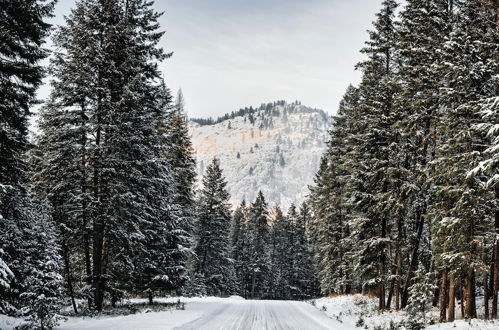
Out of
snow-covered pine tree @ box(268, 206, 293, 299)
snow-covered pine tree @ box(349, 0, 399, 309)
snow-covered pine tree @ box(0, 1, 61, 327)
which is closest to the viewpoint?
snow-covered pine tree @ box(0, 1, 61, 327)

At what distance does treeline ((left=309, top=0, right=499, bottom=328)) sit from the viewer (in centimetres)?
1476

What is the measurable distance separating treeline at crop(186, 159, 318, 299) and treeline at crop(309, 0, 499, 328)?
21614 millimetres

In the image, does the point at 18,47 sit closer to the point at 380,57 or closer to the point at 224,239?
the point at 380,57

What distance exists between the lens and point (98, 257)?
1803 centimetres

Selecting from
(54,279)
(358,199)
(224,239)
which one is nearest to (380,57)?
(358,199)

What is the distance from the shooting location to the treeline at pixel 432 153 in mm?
14758

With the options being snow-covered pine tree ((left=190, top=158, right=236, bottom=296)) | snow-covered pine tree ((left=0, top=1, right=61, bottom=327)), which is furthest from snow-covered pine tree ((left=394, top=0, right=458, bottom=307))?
snow-covered pine tree ((left=190, top=158, right=236, bottom=296))

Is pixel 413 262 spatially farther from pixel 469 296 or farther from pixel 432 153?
pixel 432 153

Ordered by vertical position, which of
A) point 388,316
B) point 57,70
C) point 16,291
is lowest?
point 388,316

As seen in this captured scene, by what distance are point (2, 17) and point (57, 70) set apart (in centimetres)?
664

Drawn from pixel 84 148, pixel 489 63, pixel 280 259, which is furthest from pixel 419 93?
pixel 280 259

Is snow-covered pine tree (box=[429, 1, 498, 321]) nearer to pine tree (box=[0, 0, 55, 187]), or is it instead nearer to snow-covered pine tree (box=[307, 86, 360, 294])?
snow-covered pine tree (box=[307, 86, 360, 294])

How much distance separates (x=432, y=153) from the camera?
64.8 ft

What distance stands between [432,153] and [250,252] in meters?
48.6
